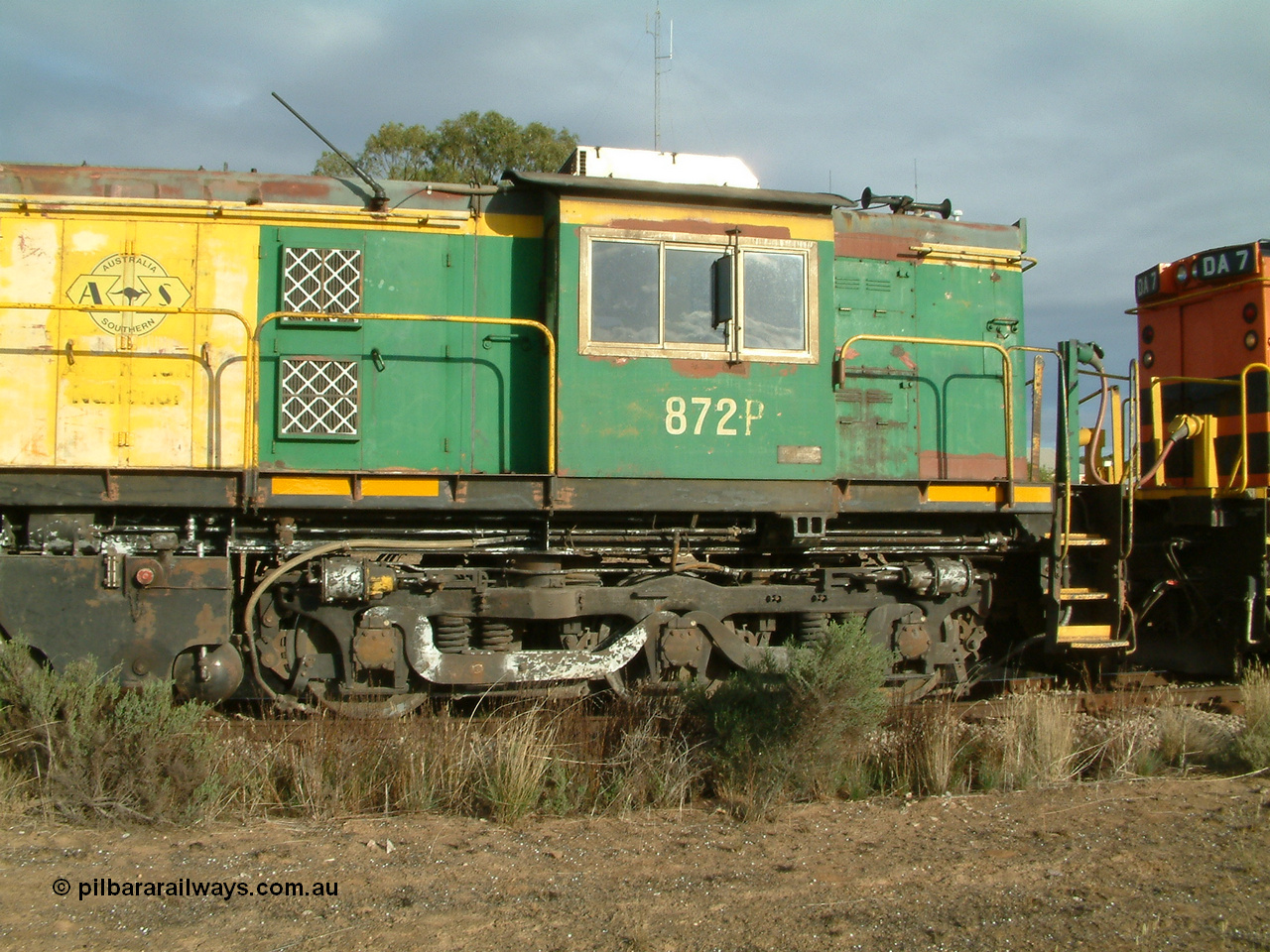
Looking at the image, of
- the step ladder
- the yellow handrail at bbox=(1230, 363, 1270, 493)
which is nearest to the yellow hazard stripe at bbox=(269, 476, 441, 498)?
the step ladder

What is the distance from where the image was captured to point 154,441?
264 inches

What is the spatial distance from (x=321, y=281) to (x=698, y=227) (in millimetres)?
2849

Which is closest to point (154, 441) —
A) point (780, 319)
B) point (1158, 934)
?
point (780, 319)

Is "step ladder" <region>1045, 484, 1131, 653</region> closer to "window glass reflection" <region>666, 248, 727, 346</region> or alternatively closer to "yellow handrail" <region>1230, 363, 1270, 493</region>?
"yellow handrail" <region>1230, 363, 1270, 493</region>

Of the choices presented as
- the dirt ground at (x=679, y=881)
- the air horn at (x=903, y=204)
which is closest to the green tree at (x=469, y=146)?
the air horn at (x=903, y=204)

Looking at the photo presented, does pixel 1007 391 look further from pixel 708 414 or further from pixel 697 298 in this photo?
pixel 697 298

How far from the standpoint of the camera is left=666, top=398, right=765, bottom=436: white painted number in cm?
677

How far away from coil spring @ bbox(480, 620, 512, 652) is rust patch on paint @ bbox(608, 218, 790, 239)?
10.0 ft

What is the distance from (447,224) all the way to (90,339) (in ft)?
8.82

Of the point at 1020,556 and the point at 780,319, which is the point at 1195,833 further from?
the point at 780,319

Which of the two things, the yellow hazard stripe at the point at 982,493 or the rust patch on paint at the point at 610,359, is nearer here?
the rust patch on paint at the point at 610,359

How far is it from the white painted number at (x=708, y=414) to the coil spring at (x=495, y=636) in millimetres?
1915

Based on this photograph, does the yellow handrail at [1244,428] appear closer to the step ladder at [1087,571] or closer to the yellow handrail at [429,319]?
the step ladder at [1087,571]

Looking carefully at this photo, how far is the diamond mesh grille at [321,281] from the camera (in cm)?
695
